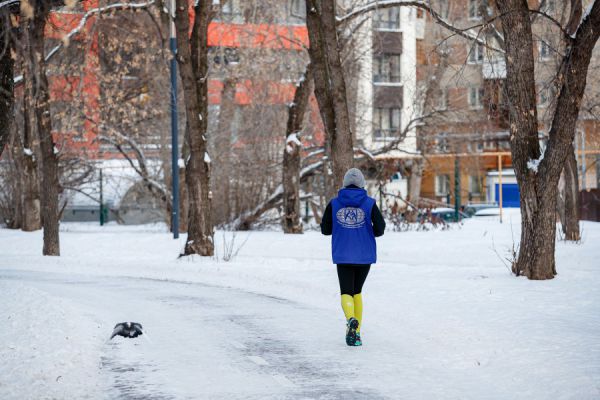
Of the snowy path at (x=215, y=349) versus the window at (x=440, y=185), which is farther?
the window at (x=440, y=185)

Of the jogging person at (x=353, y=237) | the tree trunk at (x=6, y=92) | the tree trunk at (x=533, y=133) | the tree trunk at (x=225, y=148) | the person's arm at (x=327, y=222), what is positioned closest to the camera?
the jogging person at (x=353, y=237)

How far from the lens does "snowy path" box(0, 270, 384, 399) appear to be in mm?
7715

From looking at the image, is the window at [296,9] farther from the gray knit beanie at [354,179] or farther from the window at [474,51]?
the gray knit beanie at [354,179]

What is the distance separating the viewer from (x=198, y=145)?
22.0 meters

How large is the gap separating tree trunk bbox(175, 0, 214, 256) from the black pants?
40.4ft

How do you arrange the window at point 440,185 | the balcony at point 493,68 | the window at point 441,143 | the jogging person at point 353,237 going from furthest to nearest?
1. the window at point 440,185
2. the window at point 441,143
3. the balcony at point 493,68
4. the jogging person at point 353,237

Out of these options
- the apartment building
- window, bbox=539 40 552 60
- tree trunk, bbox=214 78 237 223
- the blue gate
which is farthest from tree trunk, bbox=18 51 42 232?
the blue gate

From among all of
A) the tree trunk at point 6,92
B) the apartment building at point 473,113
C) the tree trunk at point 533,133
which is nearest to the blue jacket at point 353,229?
the tree trunk at point 6,92

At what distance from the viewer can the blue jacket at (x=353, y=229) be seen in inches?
Answer: 386

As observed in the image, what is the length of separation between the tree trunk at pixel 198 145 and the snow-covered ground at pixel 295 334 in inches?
62.2

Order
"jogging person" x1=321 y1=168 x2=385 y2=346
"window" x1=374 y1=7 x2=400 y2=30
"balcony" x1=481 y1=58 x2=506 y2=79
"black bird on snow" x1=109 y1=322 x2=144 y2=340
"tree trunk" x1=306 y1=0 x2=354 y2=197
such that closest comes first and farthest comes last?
"jogging person" x1=321 y1=168 x2=385 y2=346 < "black bird on snow" x1=109 y1=322 x2=144 y2=340 < "balcony" x1=481 y1=58 x2=506 y2=79 < "tree trunk" x1=306 y1=0 x2=354 y2=197 < "window" x1=374 y1=7 x2=400 y2=30

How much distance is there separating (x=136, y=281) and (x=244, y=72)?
18265mm

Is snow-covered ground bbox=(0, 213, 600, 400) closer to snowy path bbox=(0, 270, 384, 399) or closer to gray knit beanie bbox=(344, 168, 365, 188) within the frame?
snowy path bbox=(0, 270, 384, 399)

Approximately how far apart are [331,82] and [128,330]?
9.12 meters
